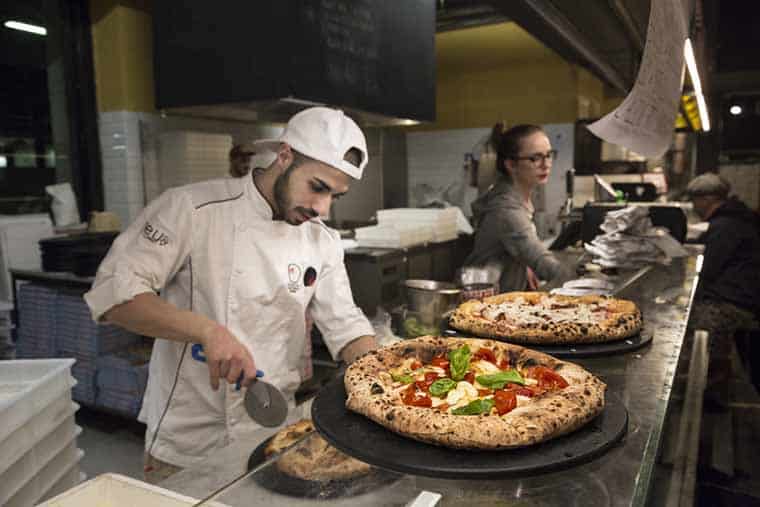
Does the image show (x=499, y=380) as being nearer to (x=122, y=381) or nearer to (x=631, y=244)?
(x=631, y=244)

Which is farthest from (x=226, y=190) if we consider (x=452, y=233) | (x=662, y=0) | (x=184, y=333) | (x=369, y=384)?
(x=452, y=233)

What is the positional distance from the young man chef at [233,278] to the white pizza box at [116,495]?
2.84ft

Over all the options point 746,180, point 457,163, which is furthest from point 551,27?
point 746,180

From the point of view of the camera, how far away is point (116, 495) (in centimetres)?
80

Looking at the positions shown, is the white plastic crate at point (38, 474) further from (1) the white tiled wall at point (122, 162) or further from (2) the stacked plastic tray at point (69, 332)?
(1) the white tiled wall at point (122, 162)

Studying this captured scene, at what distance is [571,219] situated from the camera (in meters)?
4.64

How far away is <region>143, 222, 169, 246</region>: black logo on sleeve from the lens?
172cm

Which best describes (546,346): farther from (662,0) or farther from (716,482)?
(716,482)

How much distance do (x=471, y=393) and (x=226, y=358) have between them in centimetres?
68

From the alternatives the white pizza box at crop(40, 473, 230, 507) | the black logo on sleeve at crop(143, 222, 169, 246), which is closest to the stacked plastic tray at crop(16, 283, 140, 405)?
the black logo on sleeve at crop(143, 222, 169, 246)

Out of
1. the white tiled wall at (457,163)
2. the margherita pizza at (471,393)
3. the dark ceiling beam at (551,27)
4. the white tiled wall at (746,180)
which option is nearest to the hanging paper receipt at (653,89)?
the dark ceiling beam at (551,27)

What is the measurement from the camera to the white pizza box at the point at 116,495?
2.52 feet

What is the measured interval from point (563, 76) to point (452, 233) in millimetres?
3624

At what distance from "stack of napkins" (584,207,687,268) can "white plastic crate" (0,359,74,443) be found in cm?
210
